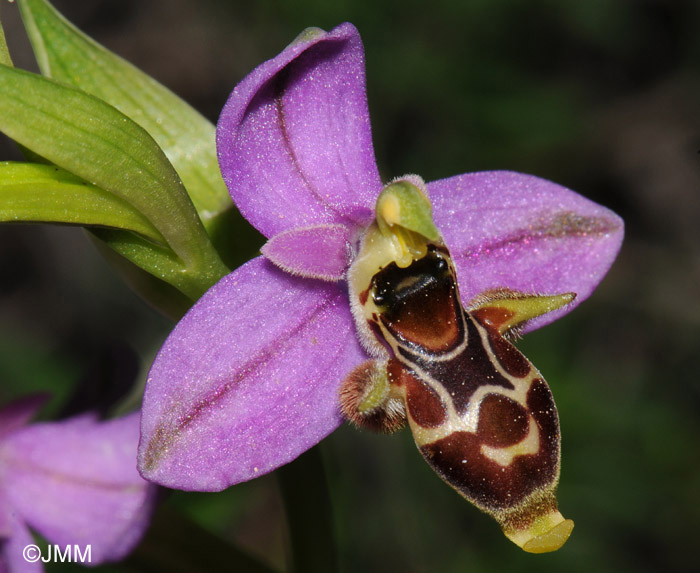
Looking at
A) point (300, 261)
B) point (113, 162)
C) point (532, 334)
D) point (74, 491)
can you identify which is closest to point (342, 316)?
point (300, 261)

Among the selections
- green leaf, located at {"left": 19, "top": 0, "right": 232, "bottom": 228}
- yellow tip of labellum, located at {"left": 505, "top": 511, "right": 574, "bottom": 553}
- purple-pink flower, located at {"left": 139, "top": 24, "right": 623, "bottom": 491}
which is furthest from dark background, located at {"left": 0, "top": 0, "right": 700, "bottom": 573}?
yellow tip of labellum, located at {"left": 505, "top": 511, "right": 574, "bottom": 553}

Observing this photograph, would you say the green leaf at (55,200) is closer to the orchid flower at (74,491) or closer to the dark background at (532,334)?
the orchid flower at (74,491)

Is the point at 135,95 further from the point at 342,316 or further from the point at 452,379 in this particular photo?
the point at 452,379

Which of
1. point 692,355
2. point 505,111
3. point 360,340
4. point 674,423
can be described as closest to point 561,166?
point 505,111

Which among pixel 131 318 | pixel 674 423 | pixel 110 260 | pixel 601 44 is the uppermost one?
pixel 110 260

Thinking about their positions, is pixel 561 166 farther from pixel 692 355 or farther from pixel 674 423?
pixel 674 423

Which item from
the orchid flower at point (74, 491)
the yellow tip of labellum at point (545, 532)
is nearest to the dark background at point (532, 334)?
the orchid flower at point (74, 491)

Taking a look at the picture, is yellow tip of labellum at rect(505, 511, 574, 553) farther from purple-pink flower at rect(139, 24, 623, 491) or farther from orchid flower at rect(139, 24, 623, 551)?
purple-pink flower at rect(139, 24, 623, 491)
